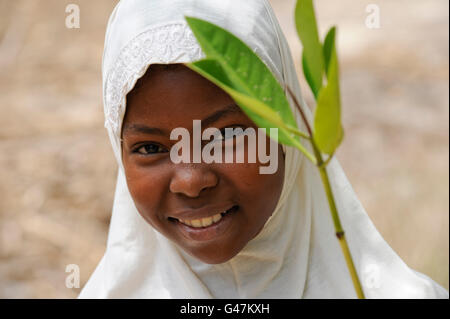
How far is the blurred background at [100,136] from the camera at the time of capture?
138 inches

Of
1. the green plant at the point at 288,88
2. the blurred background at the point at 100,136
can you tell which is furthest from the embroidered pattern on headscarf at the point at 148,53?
the blurred background at the point at 100,136

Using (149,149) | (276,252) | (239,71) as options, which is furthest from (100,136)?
(239,71)

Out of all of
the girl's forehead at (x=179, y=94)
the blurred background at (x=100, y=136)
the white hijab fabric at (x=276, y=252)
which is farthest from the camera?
the blurred background at (x=100, y=136)

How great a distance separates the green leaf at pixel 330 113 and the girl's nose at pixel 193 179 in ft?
1.80

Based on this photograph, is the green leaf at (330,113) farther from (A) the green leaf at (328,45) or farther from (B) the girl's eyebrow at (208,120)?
(B) the girl's eyebrow at (208,120)

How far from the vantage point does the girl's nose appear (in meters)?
1.15

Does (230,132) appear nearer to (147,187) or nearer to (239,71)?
(147,187)

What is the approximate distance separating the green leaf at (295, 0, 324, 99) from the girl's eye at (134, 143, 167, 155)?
643 millimetres

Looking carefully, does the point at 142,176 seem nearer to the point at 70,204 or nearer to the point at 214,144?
the point at 214,144

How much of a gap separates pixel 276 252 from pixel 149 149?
1.32 feet

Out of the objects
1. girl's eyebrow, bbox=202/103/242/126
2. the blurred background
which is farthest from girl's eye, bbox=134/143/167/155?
the blurred background

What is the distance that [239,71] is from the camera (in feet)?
2.16

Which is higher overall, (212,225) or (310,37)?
(212,225)

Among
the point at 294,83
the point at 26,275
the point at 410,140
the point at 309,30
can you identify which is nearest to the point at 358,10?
the point at 410,140
